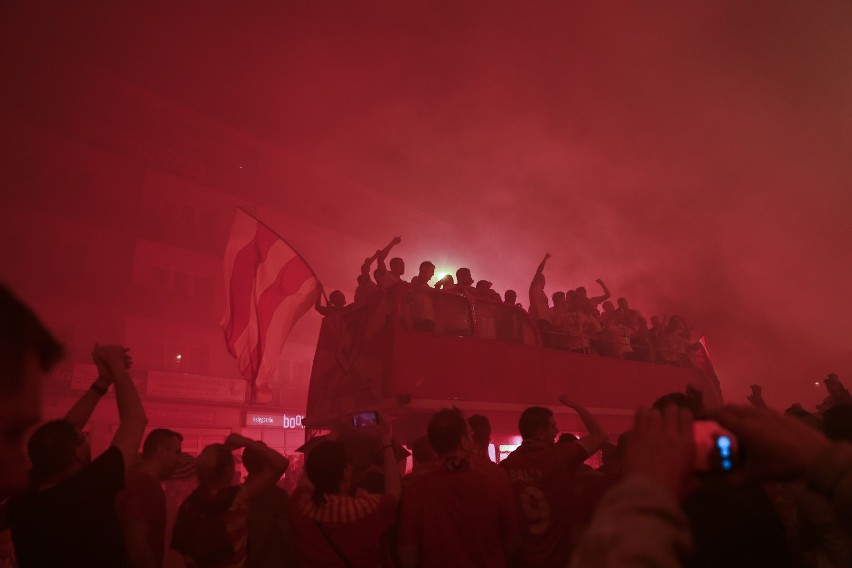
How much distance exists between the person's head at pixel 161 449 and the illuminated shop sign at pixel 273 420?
67.6ft

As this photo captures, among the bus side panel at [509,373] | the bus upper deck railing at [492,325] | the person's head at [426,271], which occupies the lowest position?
the bus side panel at [509,373]

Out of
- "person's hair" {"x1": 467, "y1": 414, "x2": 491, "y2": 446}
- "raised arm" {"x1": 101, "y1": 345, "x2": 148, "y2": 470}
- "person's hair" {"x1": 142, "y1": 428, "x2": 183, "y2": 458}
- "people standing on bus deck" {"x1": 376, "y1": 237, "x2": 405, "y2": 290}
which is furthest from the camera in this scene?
"people standing on bus deck" {"x1": 376, "y1": 237, "x2": 405, "y2": 290}

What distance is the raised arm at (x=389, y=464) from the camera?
275cm

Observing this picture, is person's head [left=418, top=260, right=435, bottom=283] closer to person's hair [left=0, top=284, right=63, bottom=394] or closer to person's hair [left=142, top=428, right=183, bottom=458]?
person's hair [left=142, top=428, right=183, bottom=458]

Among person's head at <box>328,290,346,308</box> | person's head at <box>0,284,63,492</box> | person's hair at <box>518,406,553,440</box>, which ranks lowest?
person's hair at <box>518,406,553,440</box>

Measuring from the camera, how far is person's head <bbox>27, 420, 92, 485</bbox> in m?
2.19

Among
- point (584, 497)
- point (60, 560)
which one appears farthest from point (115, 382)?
point (584, 497)

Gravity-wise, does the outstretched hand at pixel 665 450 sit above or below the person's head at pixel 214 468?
above

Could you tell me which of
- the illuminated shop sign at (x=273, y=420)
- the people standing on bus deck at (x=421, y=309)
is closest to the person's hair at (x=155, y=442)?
the people standing on bus deck at (x=421, y=309)

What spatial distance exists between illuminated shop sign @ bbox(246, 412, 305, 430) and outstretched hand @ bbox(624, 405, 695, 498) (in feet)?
77.4

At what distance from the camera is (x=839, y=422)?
2115mm

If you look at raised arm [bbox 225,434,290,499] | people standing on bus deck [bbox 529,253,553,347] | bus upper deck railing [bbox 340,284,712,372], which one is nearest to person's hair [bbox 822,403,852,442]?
raised arm [bbox 225,434,290,499]

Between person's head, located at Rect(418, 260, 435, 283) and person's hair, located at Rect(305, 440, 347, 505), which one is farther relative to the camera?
person's head, located at Rect(418, 260, 435, 283)

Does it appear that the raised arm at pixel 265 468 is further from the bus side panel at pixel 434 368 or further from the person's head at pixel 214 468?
the bus side panel at pixel 434 368
